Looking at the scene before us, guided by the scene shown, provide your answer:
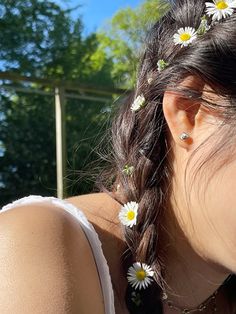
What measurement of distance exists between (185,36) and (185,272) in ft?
1.41

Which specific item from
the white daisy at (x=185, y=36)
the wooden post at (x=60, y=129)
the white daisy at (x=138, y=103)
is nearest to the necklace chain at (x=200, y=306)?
the white daisy at (x=138, y=103)

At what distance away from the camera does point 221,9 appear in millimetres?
948

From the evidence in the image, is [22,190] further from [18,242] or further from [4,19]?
[18,242]

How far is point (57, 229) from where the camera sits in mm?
850

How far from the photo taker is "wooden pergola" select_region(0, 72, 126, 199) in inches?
124

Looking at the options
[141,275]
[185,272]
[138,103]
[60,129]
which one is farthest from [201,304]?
[60,129]

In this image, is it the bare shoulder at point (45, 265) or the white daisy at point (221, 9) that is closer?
the bare shoulder at point (45, 265)

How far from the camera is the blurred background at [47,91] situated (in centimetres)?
328

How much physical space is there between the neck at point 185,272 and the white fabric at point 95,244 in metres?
0.16

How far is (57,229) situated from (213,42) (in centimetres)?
40

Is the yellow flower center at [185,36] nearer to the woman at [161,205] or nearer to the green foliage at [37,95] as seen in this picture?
the woman at [161,205]

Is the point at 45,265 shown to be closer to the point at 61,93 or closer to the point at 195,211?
the point at 195,211

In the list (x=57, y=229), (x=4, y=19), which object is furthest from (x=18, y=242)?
(x=4, y=19)

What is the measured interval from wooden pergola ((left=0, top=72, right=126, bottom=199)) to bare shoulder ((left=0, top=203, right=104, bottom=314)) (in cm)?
198
